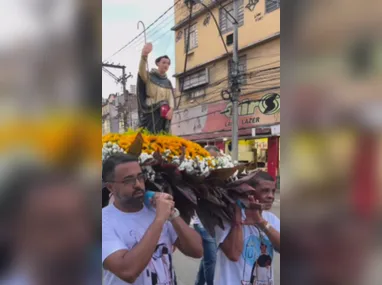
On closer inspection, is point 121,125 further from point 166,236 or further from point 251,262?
point 251,262

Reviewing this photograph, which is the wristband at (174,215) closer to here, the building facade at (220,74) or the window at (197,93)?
the building facade at (220,74)

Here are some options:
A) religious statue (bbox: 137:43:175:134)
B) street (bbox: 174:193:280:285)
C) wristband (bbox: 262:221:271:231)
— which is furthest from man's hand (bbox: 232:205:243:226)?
religious statue (bbox: 137:43:175:134)

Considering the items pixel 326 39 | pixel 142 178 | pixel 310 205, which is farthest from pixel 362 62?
pixel 142 178

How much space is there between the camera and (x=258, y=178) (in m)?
1.49

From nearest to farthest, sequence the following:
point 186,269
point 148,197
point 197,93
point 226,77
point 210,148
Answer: point 148,197
point 226,77
point 197,93
point 210,148
point 186,269

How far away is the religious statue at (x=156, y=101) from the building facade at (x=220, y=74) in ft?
0.15

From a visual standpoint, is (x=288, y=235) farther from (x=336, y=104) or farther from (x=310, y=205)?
(x=336, y=104)

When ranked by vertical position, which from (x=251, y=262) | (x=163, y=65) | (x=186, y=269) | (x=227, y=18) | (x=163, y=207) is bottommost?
(x=186, y=269)

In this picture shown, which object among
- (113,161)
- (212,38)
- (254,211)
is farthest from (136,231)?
(212,38)

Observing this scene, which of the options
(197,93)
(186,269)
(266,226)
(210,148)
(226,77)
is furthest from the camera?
(186,269)

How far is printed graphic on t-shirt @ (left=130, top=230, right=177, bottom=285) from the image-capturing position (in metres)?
1.20

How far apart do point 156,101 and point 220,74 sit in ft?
1.08

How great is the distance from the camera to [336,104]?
0.49 meters

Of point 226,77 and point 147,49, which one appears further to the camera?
point 226,77
